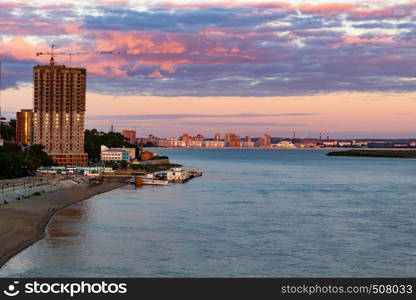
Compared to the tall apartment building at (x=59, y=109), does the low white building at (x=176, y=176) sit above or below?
below

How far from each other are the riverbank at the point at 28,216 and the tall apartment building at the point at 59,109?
90.2 meters

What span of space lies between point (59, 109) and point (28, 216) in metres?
133

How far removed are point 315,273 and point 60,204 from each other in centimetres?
4405

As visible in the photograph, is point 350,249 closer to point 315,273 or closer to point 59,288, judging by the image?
point 315,273

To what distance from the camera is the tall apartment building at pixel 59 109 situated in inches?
7328

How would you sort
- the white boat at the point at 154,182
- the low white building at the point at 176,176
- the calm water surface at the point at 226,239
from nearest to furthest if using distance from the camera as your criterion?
the calm water surface at the point at 226,239 → the white boat at the point at 154,182 → the low white building at the point at 176,176

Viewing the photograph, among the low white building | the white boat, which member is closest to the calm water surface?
the white boat

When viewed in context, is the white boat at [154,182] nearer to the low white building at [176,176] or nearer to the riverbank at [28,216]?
the low white building at [176,176]

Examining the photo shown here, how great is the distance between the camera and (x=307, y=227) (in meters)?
58.5

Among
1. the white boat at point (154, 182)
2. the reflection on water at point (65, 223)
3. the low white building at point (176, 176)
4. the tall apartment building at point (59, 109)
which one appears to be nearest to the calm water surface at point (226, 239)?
the reflection on water at point (65, 223)

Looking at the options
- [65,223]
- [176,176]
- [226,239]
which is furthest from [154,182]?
[226,239]

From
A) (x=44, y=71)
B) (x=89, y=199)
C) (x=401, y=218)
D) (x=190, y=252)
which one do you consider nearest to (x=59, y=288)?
(x=190, y=252)

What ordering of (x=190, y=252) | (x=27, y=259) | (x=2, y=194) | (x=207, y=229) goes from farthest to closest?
(x=2, y=194) < (x=207, y=229) < (x=190, y=252) < (x=27, y=259)

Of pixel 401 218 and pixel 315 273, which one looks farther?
pixel 401 218
